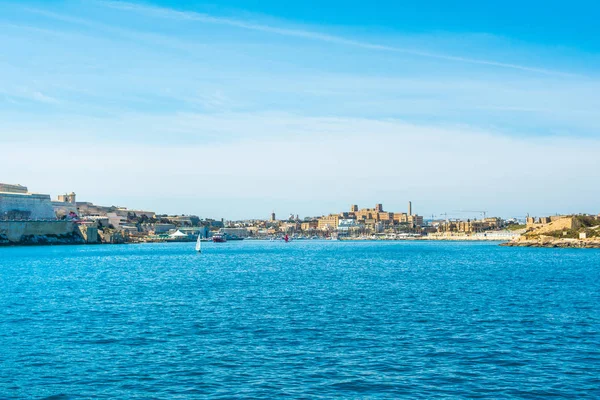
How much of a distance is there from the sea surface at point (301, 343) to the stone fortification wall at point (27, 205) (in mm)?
126453

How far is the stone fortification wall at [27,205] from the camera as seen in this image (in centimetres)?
15100

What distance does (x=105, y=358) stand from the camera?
17.7m

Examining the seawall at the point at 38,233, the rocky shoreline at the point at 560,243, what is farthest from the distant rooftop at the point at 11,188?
the rocky shoreline at the point at 560,243

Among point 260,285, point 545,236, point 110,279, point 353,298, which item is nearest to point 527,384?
point 353,298

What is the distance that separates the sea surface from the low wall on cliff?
10313 centimetres

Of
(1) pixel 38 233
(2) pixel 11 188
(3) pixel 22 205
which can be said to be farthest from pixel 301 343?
(2) pixel 11 188

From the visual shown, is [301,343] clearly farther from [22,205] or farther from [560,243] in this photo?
[22,205]

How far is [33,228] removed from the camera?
13812 cm

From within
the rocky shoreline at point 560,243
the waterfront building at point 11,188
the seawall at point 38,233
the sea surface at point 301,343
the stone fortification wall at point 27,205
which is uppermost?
the waterfront building at point 11,188

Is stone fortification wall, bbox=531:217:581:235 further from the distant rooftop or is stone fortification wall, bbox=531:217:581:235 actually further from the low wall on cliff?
the distant rooftop

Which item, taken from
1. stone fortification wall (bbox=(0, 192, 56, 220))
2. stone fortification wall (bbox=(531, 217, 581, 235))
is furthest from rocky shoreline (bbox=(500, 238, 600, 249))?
stone fortification wall (bbox=(0, 192, 56, 220))

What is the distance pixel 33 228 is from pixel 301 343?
132133 millimetres

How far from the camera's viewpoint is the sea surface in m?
14.9

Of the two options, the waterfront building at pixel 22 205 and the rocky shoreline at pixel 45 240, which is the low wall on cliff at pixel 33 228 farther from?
the waterfront building at pixel 22 205
